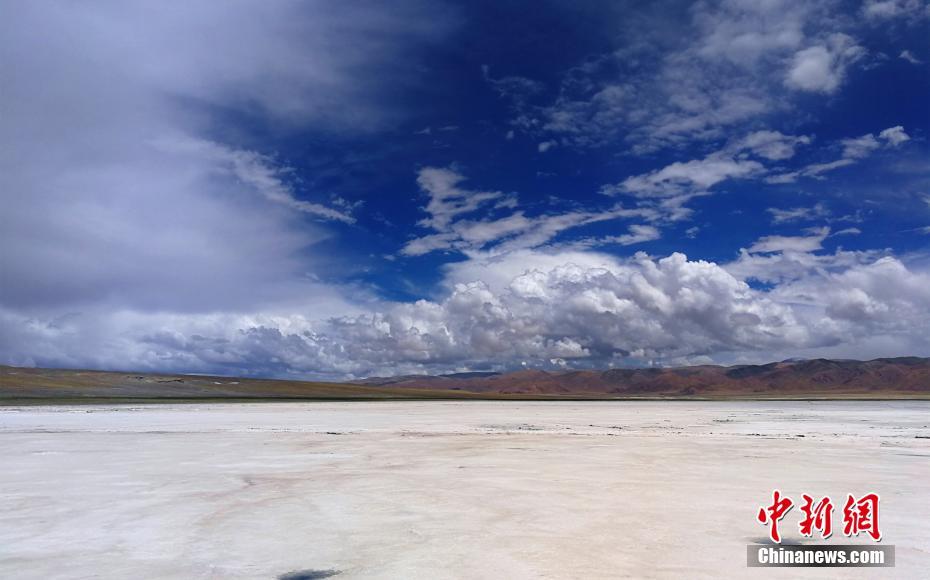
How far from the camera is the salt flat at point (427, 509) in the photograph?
28.7 feet

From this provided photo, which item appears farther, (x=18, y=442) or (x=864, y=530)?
(x=18, y=442)

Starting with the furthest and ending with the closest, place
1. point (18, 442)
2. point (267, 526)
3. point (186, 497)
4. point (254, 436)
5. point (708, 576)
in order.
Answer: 1. point (254, 436)
2. point (18, 442)
3. point (186, 497)
4. point (267, 526)
5. point (708, 576)

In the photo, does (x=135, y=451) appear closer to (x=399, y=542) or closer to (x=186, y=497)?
(x=186, y=497)

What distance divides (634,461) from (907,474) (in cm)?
750

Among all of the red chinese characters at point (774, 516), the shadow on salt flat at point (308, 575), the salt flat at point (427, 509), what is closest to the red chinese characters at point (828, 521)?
the red chinese characters at point (774, 516)

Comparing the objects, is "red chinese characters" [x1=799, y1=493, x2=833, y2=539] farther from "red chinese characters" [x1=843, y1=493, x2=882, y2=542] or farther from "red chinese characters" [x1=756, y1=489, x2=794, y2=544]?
"red chinese characters" [x1=756, y1=489, x2=794, y2=544]

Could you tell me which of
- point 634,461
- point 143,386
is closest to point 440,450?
point 634,461

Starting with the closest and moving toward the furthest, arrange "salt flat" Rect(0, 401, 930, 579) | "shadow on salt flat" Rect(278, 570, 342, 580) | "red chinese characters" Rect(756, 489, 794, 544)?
"shadow on salt flat" Rect(278, 570, 342, 580)
"salt flat" Rect(0, 401, 930, 579)
"red chinese characters" Rect(756, 489, 794, 544)

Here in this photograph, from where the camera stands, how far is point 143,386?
160 meters

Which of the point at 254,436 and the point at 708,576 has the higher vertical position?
the point at 708,576

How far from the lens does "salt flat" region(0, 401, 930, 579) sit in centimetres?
873

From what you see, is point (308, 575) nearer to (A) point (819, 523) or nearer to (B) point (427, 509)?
(B) point (427, 509)

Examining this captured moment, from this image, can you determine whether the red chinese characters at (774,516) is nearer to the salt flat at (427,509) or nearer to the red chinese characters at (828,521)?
the red chinese characters at (828,521)

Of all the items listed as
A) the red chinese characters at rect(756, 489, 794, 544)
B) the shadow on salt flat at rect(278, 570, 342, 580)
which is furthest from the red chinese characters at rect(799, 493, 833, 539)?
the shadow on salt flat at rect(278, 570, 342, 580)
